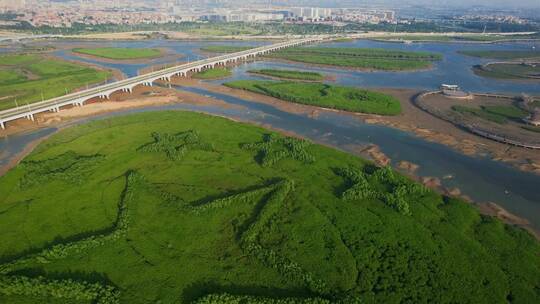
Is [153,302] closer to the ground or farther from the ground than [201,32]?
closer to the ground

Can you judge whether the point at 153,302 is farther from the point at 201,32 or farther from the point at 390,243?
the point at 201,32

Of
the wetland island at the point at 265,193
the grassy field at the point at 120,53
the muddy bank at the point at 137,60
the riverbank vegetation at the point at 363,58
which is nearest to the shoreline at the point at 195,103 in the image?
the wetland island at the point at 265,193

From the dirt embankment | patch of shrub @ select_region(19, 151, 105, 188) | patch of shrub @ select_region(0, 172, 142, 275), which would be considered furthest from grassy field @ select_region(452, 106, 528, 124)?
patch of shrub @ select_region(19, 151, 105, 188)

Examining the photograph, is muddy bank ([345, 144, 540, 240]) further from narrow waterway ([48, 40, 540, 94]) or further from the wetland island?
narrow waterway ([48, 40, 540, 94])

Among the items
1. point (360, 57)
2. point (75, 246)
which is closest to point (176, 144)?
point (75, 246)

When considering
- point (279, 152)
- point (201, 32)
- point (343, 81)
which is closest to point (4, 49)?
point (201, 32)

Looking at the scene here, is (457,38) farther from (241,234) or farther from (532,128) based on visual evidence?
(241,234)
